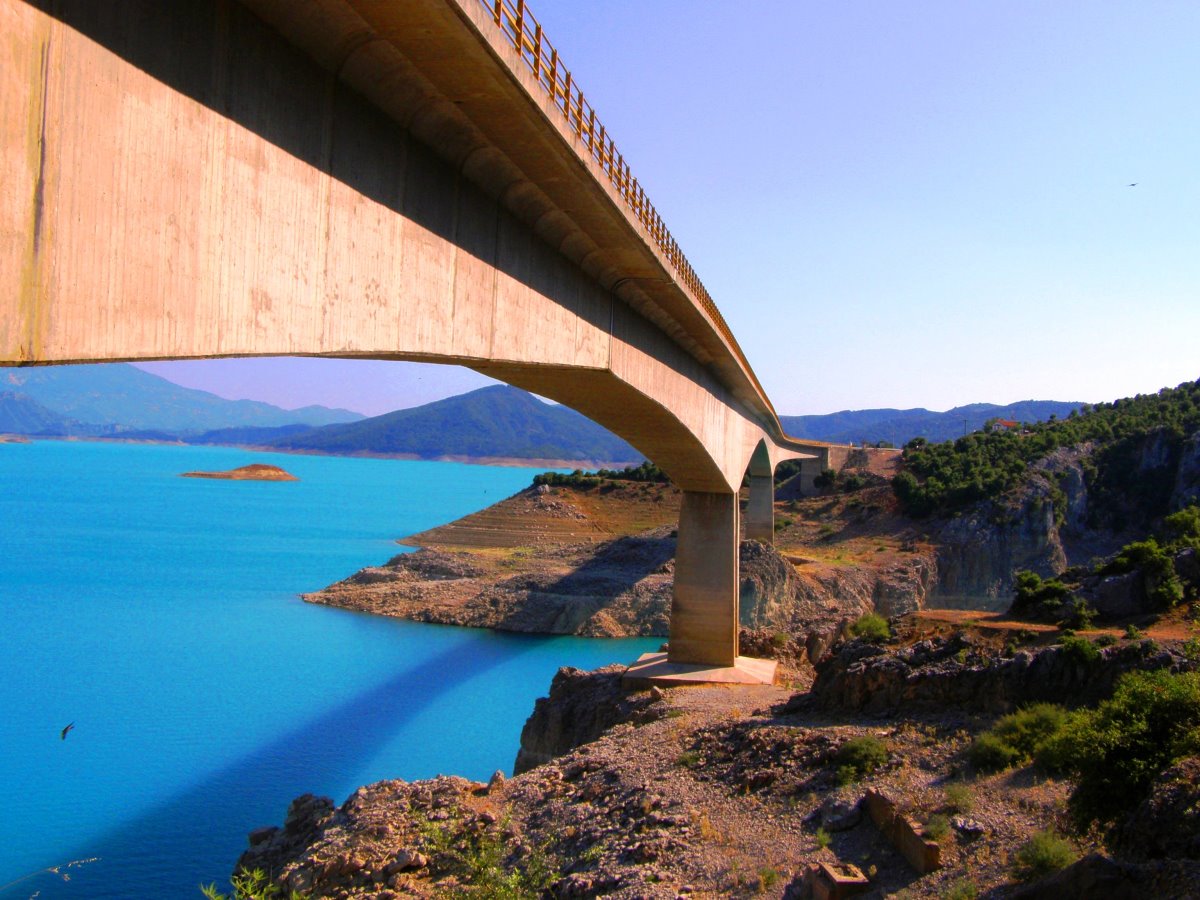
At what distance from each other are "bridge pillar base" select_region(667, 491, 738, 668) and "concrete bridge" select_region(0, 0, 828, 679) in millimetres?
15133

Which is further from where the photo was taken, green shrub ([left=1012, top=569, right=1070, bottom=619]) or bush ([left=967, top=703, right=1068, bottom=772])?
green shrub ([left=1012, top=569, right=1070, bottom=619])

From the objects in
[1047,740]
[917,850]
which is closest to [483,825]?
[917,850]

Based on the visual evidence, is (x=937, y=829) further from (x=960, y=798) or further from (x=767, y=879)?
(x=767, y=879)

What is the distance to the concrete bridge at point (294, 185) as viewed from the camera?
509 cm

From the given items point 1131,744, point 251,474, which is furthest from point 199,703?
point 251,474

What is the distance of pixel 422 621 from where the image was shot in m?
44.4

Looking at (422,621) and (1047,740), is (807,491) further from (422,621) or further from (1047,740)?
(1047,740)

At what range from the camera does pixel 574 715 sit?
23891 mm

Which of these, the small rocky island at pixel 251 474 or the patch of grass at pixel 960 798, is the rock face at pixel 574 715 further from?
the small rocky island at pixel 251 474

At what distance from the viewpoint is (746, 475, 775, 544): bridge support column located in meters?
60.2

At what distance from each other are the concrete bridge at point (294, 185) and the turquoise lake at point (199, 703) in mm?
12119

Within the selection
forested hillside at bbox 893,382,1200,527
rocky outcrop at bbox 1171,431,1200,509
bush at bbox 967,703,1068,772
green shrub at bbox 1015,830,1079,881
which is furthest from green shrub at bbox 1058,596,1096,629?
forested hillside at bbox 893,382,1200,527

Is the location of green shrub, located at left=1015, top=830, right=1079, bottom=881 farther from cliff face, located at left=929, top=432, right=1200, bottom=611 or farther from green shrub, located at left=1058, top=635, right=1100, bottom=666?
cliff face, located at left=929, top=432, right=1200, bottom=611

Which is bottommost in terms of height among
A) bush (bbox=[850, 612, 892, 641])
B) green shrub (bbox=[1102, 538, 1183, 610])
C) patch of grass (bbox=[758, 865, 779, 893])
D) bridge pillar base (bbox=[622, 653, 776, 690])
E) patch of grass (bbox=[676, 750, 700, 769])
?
bridge pillar base (bbox=[622, 653, 776, 690])
